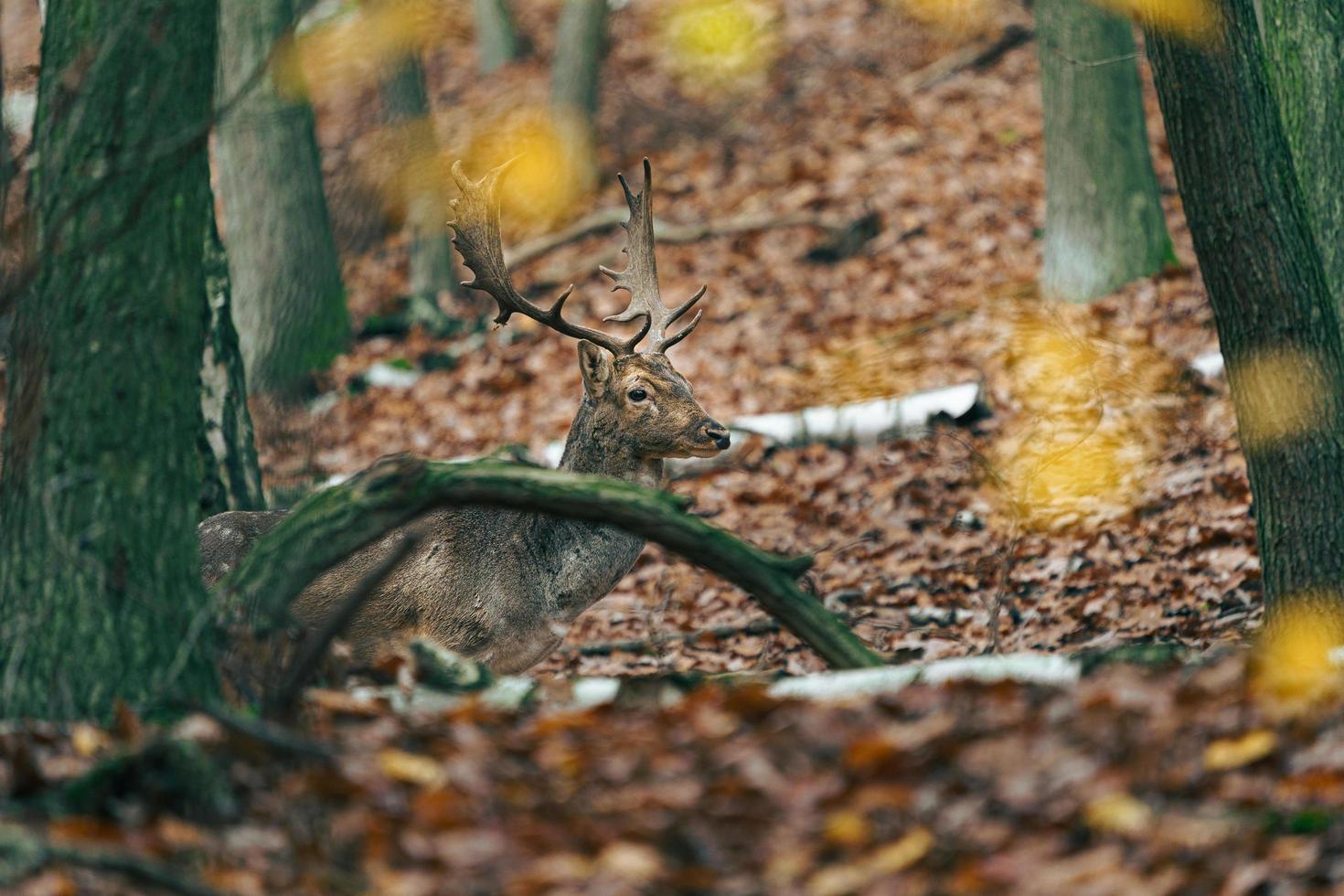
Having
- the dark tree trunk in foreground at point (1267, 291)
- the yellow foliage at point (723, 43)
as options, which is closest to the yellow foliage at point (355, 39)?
the yellow foliage at point (723, 43)

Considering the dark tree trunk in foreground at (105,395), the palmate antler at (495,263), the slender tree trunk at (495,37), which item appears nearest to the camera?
the dark tree trunk in foreground at (105,395)

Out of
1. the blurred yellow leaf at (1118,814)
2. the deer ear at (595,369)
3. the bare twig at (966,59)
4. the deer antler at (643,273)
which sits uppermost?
the bare twig at (966,59)

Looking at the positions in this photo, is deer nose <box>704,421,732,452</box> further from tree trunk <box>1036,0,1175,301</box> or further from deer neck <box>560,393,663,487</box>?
tree trunk <box>1036,0,1175,301</box>

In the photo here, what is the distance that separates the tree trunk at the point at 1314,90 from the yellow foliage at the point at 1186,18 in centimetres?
207

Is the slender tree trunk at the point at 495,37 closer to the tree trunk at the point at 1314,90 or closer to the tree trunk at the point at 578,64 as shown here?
the tree trunk at the point at 578,64

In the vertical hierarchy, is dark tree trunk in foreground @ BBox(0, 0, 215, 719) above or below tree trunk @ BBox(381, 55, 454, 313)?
below

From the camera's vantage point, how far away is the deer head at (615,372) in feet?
26.5

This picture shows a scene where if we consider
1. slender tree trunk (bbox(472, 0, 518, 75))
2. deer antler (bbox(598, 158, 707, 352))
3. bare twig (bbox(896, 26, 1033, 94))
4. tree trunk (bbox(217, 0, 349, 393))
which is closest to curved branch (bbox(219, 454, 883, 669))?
deer antler (bbox(598, 158, 707, 352))

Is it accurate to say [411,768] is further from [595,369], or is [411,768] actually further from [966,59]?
[966,59]

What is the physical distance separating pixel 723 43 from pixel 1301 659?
16.3 metres

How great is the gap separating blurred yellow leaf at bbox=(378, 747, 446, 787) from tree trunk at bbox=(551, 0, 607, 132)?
50.5 feet

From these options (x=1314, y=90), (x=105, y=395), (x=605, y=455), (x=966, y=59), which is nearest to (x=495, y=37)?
(x=966, y=59)

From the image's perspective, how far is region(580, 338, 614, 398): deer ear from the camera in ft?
26.9

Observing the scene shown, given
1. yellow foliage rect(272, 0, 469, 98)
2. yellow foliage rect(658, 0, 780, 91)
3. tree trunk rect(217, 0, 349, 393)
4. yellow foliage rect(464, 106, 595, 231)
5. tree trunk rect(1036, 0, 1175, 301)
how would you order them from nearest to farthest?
tree trunk rect(1036, 0, 1175, 301), tree trunk rect(217, 0, 349, 393), yellow foliage rect(464, 106, 595, 231), yellow foliage rect(658, 0, 780, 91), yellow foliage rect(272, 0, 469, 98)
